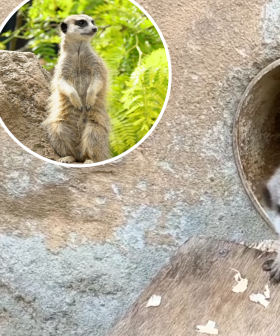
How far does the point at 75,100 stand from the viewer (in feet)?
10.4

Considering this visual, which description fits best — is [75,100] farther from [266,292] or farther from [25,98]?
[266,292]

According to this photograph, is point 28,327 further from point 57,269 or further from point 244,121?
point 244,121

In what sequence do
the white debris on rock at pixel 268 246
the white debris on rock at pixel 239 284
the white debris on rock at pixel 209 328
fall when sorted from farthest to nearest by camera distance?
the white debris on rock at pixel 268 246
the white debris on rock at pixel 239 284
the white debris on rock at pixel 209 328

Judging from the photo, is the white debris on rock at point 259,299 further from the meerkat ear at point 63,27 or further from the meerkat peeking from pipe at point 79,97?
the meerkat ear at point 63,27

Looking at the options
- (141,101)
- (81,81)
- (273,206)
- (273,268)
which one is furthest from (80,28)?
(273,268)

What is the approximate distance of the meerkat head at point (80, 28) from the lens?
124 inches

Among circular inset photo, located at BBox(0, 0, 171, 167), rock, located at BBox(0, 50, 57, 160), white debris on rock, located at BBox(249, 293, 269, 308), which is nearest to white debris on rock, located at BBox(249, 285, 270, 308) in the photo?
white debris on rock, located at BBox(249, 293, 269, 308)

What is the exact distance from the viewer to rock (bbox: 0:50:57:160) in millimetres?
3285

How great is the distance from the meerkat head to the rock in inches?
10.4

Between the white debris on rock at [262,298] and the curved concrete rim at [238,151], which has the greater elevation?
the curved concrete rim at [238,151]

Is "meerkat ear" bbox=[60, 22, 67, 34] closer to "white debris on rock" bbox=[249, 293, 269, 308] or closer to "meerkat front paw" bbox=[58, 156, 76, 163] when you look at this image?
"meerkat front paw" bbox=[58, 156, 76, 163]

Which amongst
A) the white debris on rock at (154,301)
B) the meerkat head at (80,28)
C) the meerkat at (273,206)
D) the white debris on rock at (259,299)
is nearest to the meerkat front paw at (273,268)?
the meerkat at (273,206)

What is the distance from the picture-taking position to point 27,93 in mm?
3295

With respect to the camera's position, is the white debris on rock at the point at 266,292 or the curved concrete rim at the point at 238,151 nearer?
the white debris on rock at the point at 266,292
